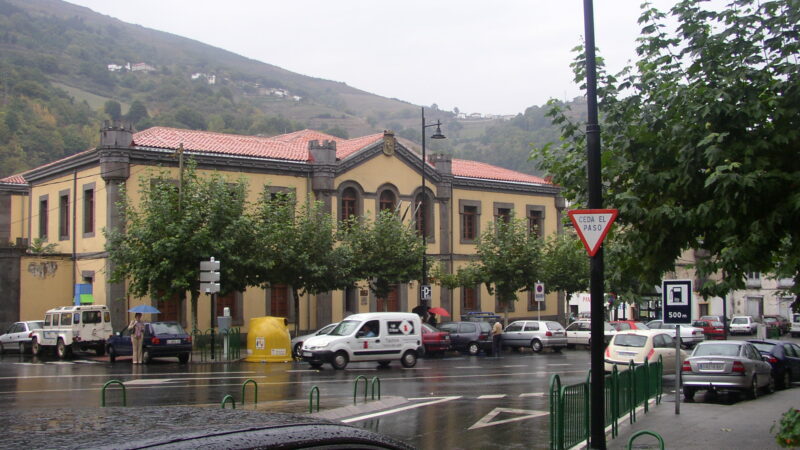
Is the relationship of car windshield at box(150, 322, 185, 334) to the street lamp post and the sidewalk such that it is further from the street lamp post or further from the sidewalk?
the sidewalk

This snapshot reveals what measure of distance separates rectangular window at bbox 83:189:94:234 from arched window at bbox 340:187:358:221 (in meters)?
12.2

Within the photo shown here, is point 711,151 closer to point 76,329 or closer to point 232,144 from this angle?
point 76,329

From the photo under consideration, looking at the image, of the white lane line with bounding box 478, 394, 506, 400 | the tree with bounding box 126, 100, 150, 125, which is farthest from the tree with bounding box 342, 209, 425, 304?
the tree with bounding box 126, 100, 150, 125

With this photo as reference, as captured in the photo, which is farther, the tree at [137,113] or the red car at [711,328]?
the tree at [137,113]

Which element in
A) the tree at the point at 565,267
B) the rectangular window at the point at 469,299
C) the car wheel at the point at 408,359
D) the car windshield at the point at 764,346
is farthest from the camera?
the rectangular window at the point at 469,299

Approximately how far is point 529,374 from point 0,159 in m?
68.6

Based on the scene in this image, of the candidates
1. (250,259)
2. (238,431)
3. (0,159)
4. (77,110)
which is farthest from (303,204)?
(77,110)

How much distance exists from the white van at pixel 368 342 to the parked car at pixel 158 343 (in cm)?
517

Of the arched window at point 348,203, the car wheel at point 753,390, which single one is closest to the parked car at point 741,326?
the arched window at point 348,203

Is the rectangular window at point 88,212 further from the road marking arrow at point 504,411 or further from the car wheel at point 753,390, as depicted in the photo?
the car wheel at point 753,390

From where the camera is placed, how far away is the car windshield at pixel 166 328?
2879 cm

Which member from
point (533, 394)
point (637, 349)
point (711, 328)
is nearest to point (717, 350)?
point (533, 394)

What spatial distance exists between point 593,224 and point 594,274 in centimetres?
66

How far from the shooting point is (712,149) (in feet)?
32.0
